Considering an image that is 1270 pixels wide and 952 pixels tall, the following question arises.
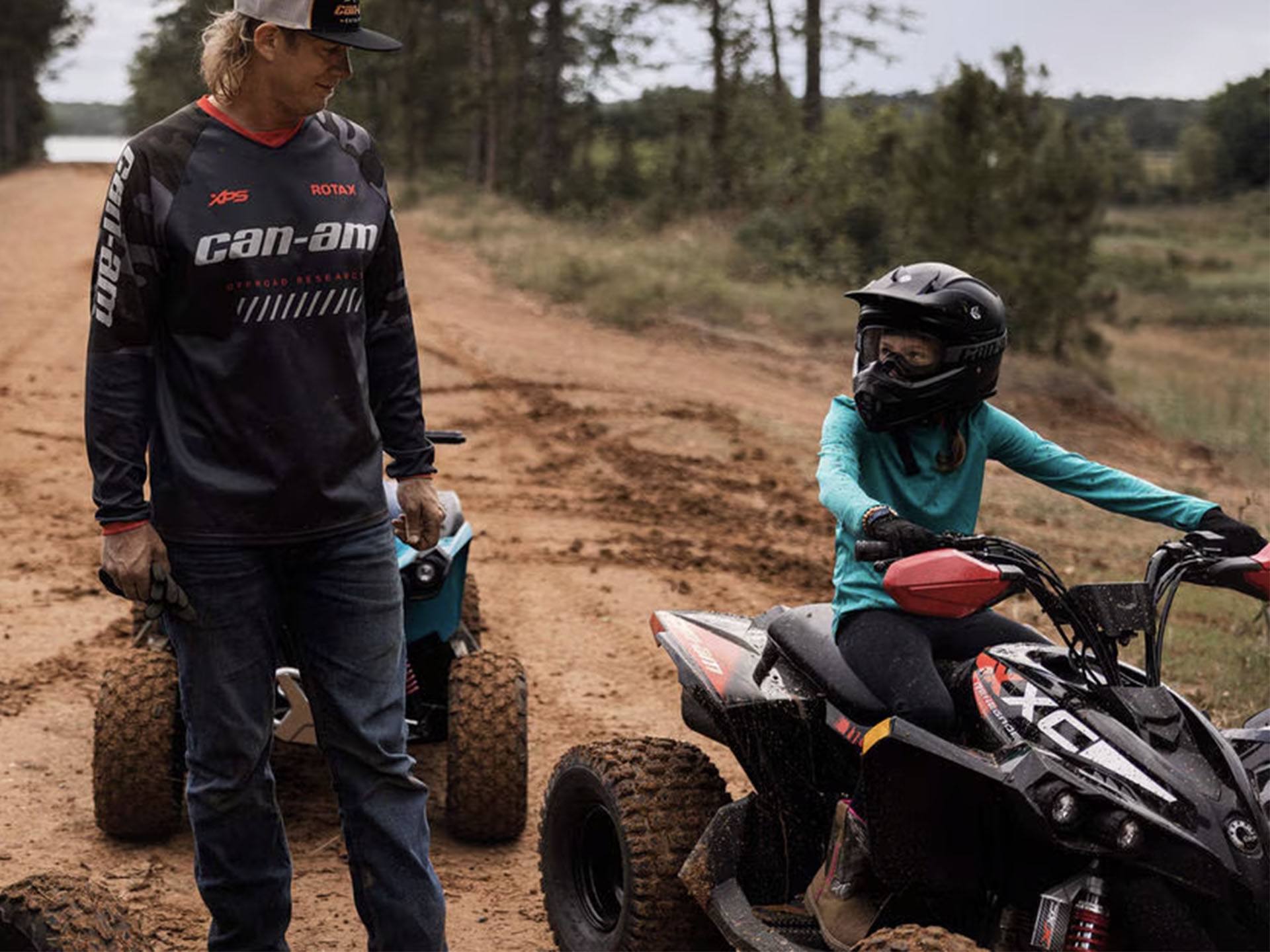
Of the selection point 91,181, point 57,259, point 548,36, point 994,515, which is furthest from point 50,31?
point 994,515

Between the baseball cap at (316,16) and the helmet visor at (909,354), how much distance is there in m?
1.38

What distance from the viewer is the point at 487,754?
5094 mm

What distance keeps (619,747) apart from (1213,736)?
1.60m

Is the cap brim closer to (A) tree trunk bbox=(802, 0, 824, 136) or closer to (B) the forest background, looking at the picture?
(B) the forest background

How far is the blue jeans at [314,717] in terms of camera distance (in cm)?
340

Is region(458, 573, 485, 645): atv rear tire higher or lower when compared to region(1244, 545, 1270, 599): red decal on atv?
lower

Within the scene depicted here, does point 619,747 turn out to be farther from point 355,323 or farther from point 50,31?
point 50,31

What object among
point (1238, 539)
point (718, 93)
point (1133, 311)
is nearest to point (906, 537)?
point (1238, 539)

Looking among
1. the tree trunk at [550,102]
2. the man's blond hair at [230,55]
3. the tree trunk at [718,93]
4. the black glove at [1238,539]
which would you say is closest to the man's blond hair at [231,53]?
the man's blond hair at [230,55]

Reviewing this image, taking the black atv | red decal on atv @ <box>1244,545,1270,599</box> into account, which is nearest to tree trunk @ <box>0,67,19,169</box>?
the black atv

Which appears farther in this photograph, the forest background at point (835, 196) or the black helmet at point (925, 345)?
the forest background at point (835, 196)

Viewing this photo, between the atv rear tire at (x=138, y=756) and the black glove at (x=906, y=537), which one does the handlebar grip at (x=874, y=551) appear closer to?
the black glove at (x=906, y=537)

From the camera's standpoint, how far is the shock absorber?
10.4 feet

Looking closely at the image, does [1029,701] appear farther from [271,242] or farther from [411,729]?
[411,729]
